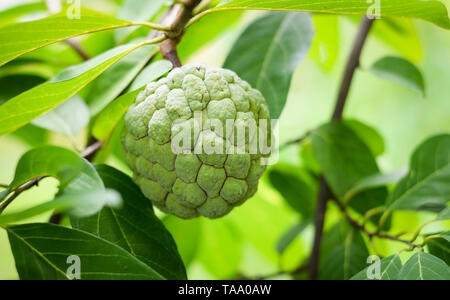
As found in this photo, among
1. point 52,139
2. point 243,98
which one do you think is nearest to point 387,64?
point 243,98

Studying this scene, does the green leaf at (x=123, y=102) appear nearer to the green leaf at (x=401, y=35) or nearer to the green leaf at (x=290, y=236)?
the green leaf at (x=290, y=236)

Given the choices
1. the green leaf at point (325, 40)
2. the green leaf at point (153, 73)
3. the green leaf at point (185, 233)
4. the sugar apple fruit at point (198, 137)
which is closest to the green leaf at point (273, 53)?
the sugar apple fruit at point (198, 137)

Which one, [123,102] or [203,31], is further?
[203,31]

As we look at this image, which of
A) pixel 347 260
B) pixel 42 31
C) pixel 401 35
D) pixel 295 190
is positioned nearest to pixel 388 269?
pixel 347 260

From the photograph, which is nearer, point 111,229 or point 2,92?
point 111,229

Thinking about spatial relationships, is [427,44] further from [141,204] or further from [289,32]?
[141,204]

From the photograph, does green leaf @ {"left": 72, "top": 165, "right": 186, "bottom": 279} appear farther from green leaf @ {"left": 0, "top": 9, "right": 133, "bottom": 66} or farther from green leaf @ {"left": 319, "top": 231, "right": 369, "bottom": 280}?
green leaf @ {"left": 319, "top": 231, "right": 369, "bottom": 280}

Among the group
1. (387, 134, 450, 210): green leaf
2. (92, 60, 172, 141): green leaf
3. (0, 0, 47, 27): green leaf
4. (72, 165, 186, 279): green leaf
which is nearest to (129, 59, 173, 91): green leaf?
(92, 60, 172, 141): green leaf

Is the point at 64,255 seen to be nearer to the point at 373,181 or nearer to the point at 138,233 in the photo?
the point at 138,233
